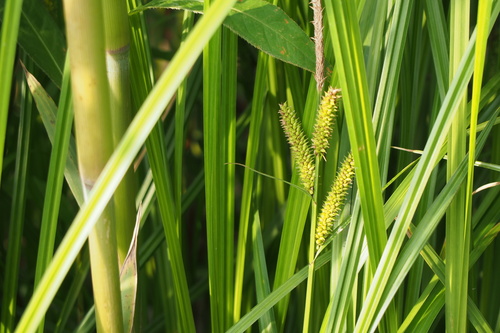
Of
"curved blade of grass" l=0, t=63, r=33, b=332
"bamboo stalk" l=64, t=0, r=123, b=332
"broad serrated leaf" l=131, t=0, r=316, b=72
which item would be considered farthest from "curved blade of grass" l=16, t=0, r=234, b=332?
"curved blade of grass" l=0, t=63, r=33, b=332

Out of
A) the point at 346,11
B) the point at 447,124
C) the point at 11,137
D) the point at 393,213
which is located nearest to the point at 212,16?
the point at 346,11

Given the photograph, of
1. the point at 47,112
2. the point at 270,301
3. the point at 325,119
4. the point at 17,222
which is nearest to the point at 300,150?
the point at 325,119

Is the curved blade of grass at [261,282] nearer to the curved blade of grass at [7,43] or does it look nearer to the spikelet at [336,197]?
the spikelet at [336,197]

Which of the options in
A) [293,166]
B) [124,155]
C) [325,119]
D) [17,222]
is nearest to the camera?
[124,155]

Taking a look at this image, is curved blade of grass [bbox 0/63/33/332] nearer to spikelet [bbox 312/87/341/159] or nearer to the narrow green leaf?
the narrow green leaf

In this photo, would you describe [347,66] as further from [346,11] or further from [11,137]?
[11,137]

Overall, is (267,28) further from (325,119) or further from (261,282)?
(261,282)
